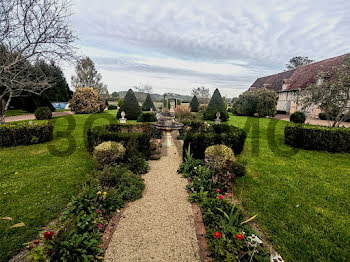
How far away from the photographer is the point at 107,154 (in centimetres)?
525

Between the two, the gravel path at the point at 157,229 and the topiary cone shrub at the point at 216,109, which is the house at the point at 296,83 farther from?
the gravel path at the point at 157,229

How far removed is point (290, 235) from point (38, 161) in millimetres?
7600

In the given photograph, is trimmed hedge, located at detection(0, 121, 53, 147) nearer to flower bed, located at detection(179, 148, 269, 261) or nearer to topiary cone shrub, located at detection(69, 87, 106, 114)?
flower bed, located at detection(179, 148, 269, 261)

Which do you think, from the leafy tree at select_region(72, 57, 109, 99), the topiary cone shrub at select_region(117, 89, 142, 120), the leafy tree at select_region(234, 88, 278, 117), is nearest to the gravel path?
the topiary cone shrub at select_region(117, 89, 142, 120)

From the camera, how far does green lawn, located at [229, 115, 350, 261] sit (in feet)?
9.07

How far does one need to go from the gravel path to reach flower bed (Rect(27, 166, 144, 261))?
0.85ft

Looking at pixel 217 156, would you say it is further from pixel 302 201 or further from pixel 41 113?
pixel 41 113

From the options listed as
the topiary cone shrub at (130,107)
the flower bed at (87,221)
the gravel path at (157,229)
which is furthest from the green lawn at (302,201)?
the topiary cone shrub at (130,107)

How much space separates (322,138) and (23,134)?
13.6 metres

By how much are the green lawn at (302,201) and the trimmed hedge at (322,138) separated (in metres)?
0.66

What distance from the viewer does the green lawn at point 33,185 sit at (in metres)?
2.88

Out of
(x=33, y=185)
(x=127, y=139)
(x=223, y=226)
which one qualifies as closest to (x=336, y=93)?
(x=223, y=226)

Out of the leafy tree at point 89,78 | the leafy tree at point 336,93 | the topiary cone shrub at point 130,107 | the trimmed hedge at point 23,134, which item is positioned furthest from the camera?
the leafy tree at point 89,78

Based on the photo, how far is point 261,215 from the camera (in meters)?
3.49
